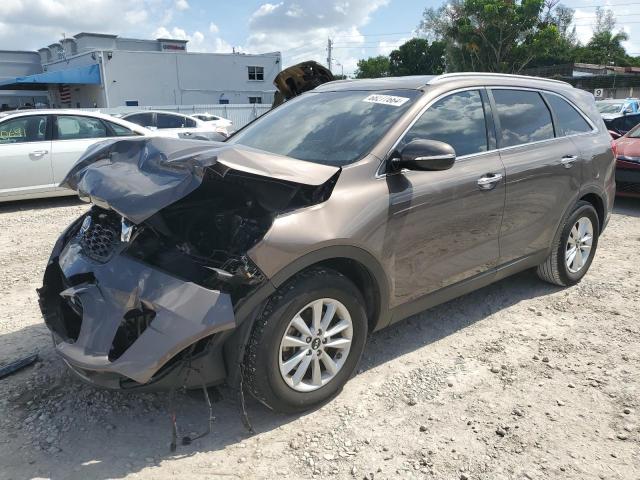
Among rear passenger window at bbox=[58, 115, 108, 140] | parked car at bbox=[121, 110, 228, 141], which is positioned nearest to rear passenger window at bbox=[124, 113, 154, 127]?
parked car at bbox=[121, 110, 228, 141]

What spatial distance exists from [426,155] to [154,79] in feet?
127

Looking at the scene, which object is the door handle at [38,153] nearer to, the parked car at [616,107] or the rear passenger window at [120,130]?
the rear passenger window at [120,130]

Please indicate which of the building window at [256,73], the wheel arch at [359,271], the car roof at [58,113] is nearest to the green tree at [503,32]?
the building window at [256,73]

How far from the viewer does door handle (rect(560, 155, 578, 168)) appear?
4355 millimetres

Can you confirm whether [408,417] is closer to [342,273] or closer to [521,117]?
[342,273]

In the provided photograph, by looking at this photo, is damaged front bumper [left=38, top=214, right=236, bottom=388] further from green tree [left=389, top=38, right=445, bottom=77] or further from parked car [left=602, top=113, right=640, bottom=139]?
green tree [left=389, top=38, right=445, bottom=77]

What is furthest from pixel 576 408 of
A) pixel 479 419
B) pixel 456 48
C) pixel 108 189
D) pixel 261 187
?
pixel 456 48

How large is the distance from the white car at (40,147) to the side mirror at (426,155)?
6912 millimetres

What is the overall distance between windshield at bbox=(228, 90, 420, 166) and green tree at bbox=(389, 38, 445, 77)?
59.9m

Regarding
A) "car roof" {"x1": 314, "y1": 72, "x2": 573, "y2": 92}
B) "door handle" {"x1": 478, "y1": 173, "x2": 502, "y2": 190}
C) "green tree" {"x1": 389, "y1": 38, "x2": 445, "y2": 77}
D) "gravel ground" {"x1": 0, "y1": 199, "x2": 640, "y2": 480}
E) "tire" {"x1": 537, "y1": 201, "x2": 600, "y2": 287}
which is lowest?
"gravel ground" {"x1": 0, "y1": 199, "x2": 640, "y2": 480}

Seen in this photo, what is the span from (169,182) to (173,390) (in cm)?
101

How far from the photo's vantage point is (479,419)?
9.75ft

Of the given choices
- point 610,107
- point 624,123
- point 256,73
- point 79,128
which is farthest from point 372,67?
point 79,128

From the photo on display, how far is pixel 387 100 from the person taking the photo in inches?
141
